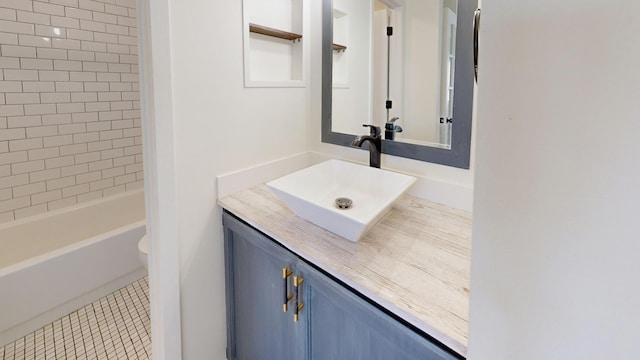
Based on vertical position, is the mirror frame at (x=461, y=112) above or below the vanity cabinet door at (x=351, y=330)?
above

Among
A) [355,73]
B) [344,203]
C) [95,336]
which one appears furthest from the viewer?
[95,336]

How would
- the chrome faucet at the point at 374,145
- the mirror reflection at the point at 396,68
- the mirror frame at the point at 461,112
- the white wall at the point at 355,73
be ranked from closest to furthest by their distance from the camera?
the mirror frame at the point at 461,112 → the mirror reflection at the point at 396,68 → the chrome faucet at the point at 374,145 → the white wall at the point at 355,73

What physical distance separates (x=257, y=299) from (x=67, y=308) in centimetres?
151

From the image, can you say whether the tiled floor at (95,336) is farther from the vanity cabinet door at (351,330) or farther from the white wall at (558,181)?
the white wall at (558,181)

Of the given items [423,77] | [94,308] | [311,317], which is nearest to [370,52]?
[423,77]

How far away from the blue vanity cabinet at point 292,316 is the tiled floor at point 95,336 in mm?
664

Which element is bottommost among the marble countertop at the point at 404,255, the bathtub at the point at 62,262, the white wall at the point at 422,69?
the bathtub at the point at 62,262

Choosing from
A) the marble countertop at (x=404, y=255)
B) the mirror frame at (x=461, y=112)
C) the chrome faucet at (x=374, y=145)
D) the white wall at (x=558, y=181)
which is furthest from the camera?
the chrome faucet at (x=374, y=145)

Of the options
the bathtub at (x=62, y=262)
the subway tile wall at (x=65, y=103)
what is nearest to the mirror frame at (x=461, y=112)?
the bathtub at (x=62, y=262)

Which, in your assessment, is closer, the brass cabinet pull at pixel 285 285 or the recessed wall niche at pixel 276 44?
the brass cabinet pull at pixel 285 285

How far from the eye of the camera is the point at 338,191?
56.6 inches

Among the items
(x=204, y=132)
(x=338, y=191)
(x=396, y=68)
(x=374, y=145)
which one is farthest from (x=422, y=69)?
(x=204, y=132)

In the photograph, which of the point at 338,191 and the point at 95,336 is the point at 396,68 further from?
the point at 95,336

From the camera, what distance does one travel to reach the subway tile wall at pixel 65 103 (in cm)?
206
